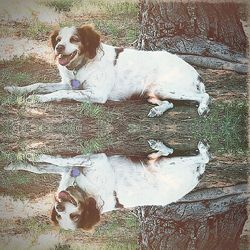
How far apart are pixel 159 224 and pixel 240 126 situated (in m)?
0.50

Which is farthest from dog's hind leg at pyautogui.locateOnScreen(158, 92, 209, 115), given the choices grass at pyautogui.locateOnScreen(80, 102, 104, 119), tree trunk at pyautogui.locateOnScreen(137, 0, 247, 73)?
grass at pyautogui.locateOnScreen(80, 102, 104, 119)

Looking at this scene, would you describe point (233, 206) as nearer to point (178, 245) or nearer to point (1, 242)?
point (178, 245)

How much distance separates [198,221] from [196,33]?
0.73 meters

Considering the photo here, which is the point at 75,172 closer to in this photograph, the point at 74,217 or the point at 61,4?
the point at 74,217

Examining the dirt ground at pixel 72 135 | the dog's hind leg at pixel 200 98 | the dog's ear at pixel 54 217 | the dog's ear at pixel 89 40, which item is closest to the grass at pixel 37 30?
the dirt ground at pixel 72 135

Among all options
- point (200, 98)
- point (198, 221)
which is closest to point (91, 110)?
point (200, 98)

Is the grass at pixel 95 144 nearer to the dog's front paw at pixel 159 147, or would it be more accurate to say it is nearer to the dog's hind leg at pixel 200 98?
the dog's front paw at pixel 159 147

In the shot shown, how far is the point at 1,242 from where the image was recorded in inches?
130

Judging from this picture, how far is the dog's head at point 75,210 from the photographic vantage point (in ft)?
10.5

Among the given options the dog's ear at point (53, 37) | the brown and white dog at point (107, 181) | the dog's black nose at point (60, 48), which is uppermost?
the dog's ear at point (53, 37)

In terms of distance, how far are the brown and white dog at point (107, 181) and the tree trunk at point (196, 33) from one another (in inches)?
15.1

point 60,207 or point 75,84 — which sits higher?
point 75,84

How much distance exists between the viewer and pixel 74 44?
3205 mm

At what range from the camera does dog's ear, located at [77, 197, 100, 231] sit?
3209 mm
